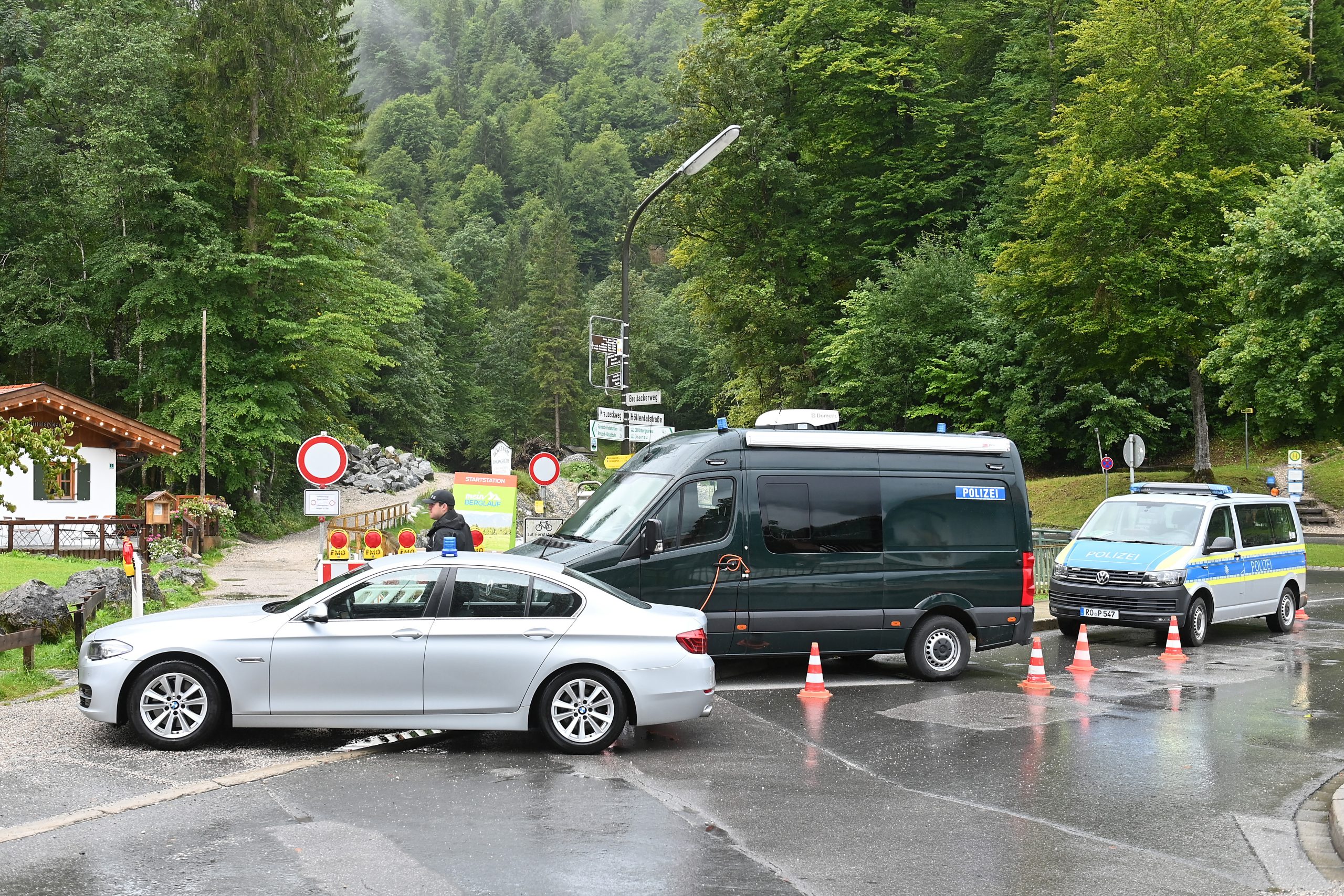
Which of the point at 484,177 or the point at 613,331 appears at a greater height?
the point at 484,177

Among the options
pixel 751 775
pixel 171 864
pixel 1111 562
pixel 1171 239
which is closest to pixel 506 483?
pixel 1111 562

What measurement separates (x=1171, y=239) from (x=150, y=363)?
104 feet

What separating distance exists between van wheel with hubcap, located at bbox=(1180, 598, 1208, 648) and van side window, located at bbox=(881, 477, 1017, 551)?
14.3ft

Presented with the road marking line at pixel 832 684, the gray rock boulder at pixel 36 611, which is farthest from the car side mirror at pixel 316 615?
the gray rock boulder at pixel 36 611

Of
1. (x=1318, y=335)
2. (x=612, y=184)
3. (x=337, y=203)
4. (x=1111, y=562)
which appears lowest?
(x=1111, y=562)

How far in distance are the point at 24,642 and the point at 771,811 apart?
26.2ft

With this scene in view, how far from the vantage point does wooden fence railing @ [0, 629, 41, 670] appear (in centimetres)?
1073

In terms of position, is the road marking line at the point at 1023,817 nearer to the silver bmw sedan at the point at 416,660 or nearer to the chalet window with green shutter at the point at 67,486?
the silver bmw sedan at the point at 416,660

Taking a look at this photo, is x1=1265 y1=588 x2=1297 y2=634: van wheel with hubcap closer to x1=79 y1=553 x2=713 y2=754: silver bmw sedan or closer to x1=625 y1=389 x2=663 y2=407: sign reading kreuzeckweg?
x1=625 y1=389 x2=663 y2=407: sign reading kreuzeckweg

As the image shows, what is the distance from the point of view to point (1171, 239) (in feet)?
113

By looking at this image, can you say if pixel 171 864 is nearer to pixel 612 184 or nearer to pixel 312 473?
pixel 312 473

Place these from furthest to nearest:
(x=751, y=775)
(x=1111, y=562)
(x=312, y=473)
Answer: (x=1111, y=562), (x=312, y=473), (x=751, y=775)

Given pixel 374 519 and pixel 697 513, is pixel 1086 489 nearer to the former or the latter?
pixel 374 519

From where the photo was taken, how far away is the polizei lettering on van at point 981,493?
42.0ft
